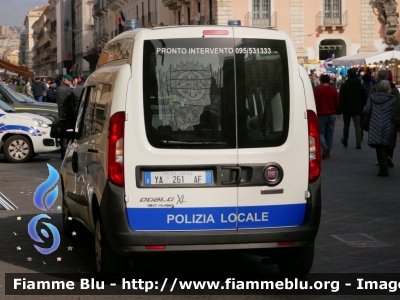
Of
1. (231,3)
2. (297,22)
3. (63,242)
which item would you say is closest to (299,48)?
(297,22)

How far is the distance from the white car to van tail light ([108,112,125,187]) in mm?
12249

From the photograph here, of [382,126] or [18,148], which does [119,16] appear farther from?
[382,126]

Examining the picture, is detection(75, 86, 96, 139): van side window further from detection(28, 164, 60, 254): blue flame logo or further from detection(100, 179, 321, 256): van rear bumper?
detection(100, 179, 321, 256): van rear bumper

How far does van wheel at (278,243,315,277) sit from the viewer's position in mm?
6543

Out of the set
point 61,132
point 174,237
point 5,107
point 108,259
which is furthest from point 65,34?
point 174,237

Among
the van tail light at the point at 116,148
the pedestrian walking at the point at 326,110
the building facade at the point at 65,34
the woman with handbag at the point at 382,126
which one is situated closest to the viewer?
the van tail light at the point at 116,148

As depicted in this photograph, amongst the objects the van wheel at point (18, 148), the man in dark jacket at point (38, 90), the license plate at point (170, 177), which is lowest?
the van wheel at point (18, 148)

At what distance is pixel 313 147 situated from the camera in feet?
20.9

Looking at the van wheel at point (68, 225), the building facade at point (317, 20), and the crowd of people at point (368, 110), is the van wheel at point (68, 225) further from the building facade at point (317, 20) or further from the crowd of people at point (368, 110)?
the building facade at point (317, 20)

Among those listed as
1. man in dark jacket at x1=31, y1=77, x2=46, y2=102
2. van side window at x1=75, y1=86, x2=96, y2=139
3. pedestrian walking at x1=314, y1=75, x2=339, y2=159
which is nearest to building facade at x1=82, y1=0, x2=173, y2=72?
man in dark jacket at x1=31, y1=77, x2=46, y2=102

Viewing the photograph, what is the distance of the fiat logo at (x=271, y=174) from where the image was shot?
6238 millimetres

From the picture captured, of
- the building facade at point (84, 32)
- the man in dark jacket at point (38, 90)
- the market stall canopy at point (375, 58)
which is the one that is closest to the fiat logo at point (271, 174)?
the man in dark jacket at point (38, 90)

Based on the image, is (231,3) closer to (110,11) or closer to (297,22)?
(297,22)

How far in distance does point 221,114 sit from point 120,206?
3.00ft
